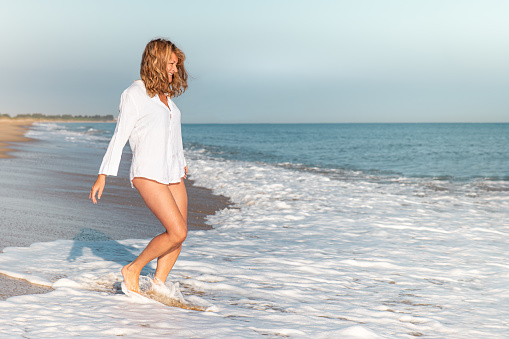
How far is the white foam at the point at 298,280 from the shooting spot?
345cm

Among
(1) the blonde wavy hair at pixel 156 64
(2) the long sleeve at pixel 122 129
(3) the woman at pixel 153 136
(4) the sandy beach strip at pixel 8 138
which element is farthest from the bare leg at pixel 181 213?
(4) the sandy beach strip at pixel 8 138

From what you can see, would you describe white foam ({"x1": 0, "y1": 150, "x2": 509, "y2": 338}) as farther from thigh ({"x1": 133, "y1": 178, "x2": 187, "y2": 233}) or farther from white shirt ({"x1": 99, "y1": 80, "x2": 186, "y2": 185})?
white shirt ({"x1": 99, "y1": 80, "x2": 186, "y2": 185})

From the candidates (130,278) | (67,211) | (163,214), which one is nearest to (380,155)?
(67,211)

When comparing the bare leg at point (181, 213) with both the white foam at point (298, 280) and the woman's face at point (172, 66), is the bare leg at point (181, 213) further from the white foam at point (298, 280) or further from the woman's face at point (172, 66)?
the woman's face at point (172, 66)

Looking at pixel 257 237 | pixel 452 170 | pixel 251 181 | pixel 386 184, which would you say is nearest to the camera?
pixel 257 237

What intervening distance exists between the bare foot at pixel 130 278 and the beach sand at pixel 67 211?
746mm

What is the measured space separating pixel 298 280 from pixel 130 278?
179 cm

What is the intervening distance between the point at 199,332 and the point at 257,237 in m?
3.68

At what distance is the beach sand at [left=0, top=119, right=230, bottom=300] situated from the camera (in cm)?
585

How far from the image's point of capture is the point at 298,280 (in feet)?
15.8

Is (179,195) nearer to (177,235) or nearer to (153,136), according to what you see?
(177,235)

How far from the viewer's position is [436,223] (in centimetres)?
812

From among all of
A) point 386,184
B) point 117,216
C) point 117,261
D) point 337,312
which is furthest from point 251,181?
point 337,312

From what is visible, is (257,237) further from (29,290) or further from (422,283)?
(29,290)
